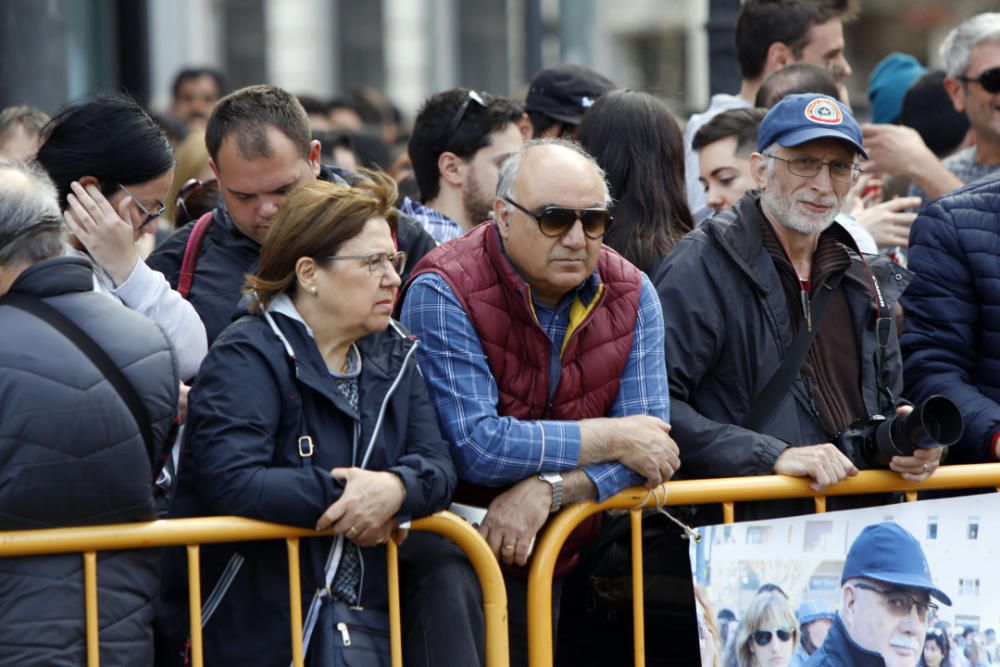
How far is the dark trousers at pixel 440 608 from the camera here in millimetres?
4219

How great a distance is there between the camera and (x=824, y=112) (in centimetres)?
496

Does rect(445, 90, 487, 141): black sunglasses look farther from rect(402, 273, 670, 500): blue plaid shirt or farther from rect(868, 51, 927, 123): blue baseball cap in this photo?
rect(868, 51, 927, 123): blue baseball cap

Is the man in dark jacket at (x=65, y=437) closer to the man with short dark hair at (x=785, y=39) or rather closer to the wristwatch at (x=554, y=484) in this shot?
the wristwatch at (x=554, y=484)

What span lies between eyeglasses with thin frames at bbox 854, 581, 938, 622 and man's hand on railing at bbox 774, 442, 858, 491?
310 mm

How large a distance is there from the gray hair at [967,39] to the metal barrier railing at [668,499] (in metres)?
2.30

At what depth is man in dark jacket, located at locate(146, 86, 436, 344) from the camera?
16.1 ft

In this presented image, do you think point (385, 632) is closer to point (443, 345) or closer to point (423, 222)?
point (443, 345)

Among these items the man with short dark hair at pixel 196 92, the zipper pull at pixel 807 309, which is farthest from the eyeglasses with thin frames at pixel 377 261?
the man with short dark hair at pixel 196 92

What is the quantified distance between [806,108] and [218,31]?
99.1ft

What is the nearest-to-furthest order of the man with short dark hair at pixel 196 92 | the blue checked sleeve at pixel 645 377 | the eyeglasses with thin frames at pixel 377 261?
the eyeglasses with thin frames at pixel 377 261 < the blue checked sleeve at pixel 645 377 < the man with short dark hair at pixel 196 92

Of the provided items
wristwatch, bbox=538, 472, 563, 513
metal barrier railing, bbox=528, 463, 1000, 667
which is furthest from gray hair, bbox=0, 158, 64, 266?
metal barrier railing, bbox=528, 463, 1000, 667

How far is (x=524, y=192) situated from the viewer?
4.53 m

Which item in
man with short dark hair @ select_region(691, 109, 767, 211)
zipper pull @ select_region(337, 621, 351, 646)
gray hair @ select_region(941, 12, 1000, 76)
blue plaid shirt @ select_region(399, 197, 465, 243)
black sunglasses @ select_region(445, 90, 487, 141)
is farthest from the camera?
gray hair @ select_region(941, 12, 1000, 76)

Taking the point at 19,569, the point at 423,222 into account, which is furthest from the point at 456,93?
the point at 19,569
